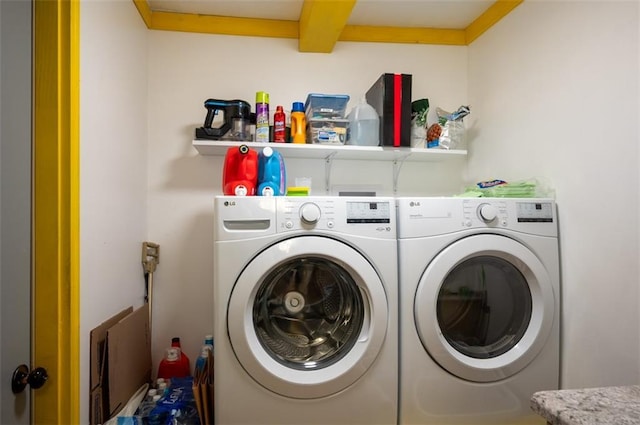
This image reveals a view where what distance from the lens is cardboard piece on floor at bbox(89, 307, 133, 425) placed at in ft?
3.80

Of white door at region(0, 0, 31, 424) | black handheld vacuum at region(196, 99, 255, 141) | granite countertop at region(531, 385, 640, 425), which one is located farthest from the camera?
black handheld vacuum at region(196, 99, 255, 141)

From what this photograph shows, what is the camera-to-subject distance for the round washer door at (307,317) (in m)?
1.21

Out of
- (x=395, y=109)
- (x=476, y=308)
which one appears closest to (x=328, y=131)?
(x=395, y=109)

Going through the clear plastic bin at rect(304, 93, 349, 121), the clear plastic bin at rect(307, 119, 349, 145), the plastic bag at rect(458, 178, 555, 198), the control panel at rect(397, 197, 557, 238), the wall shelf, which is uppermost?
the clear plastic bin at rect(304, 93, 349, 121)

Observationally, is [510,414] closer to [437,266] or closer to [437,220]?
[437,266]

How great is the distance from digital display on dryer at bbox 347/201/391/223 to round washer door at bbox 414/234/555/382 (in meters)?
0.25

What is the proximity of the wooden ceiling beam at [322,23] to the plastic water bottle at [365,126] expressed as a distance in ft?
1.25

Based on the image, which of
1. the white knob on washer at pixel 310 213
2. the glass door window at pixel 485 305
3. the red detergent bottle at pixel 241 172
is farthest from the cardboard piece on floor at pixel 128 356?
the glass door window at pixel 485 305

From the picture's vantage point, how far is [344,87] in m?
1.96

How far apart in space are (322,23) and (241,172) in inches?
33.1

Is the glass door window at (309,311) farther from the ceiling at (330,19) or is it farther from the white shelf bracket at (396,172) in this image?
the ceiling at (330,19)

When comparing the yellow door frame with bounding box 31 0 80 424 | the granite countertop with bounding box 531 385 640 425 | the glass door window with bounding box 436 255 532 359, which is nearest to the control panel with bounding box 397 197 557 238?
the glass door window with bounding box 436 255 532 359

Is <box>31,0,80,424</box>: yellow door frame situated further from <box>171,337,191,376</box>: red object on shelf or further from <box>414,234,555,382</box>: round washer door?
<box>414,234,555,382</box>: round washer door

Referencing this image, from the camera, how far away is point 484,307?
1.44 m
